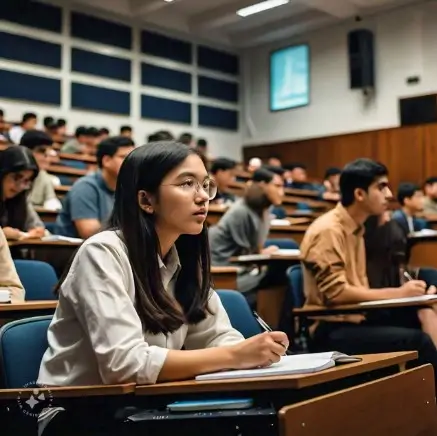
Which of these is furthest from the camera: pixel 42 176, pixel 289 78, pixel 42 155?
pixel 289 78

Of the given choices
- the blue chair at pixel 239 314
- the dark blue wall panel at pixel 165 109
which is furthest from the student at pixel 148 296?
the dark blue wall panel at pixel 165 109

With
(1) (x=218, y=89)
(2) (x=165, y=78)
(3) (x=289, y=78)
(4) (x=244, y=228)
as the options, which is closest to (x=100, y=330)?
(4) (x=244, y=228)

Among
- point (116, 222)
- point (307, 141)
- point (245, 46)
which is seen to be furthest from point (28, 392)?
point (245, 46)

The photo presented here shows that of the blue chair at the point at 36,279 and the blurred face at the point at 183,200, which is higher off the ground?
the blurred face at the point at 183,200

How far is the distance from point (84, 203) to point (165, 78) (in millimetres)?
8348

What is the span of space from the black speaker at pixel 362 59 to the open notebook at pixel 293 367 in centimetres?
989

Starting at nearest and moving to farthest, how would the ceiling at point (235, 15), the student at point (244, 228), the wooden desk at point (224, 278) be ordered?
the wooden desk at point (224, 278) → the student at point (244, 228) → the ceiling at point (235, 15)

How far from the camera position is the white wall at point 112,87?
982 cm

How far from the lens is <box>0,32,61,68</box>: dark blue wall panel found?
31.6ft

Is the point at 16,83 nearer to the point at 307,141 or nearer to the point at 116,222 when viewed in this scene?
the point at 307,141

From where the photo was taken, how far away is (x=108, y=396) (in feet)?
4.31

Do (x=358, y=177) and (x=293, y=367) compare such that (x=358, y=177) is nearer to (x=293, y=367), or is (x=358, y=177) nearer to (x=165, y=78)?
(x=293, y=367)

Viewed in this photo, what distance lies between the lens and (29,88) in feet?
32.4

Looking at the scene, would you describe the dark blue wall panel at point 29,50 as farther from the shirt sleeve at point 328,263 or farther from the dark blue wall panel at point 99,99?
the shirt sleeve at point 328,263
